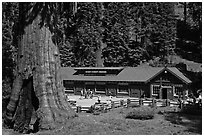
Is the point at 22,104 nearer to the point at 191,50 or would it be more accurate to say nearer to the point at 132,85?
the point at 132,85

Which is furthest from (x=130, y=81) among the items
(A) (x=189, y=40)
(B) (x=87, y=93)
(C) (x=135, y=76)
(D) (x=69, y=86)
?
(A) (x=189, y=40)

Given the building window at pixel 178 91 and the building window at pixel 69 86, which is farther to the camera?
the building window at pixel 69 86

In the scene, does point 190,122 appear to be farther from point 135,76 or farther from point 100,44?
point 100,44

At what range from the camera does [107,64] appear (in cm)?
6156

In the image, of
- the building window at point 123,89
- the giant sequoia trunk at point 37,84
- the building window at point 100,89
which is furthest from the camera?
the building window at point 100,89

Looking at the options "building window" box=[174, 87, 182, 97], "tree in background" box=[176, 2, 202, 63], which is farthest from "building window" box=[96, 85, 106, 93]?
"tree in background" box=[176, 2, 202, 63]

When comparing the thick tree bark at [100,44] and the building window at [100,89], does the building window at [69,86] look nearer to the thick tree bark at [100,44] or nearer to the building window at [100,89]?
the building window at [100,89]

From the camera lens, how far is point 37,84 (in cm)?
1182

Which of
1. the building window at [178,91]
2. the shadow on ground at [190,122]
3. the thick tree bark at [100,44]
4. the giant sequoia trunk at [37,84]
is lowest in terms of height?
the shadow on ground at [190,122]

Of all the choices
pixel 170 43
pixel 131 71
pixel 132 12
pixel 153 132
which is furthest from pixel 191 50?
pixel 153 132

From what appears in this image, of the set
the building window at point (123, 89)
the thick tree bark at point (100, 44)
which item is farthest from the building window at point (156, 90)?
the thick tree bark at point (100, 44)

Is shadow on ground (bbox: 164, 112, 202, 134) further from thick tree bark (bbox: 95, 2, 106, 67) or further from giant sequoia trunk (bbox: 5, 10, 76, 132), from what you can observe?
thick tree bark (bbox: 95, 2, 106, 67)

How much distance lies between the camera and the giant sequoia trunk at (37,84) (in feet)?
38.7

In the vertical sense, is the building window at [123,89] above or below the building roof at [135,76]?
below
